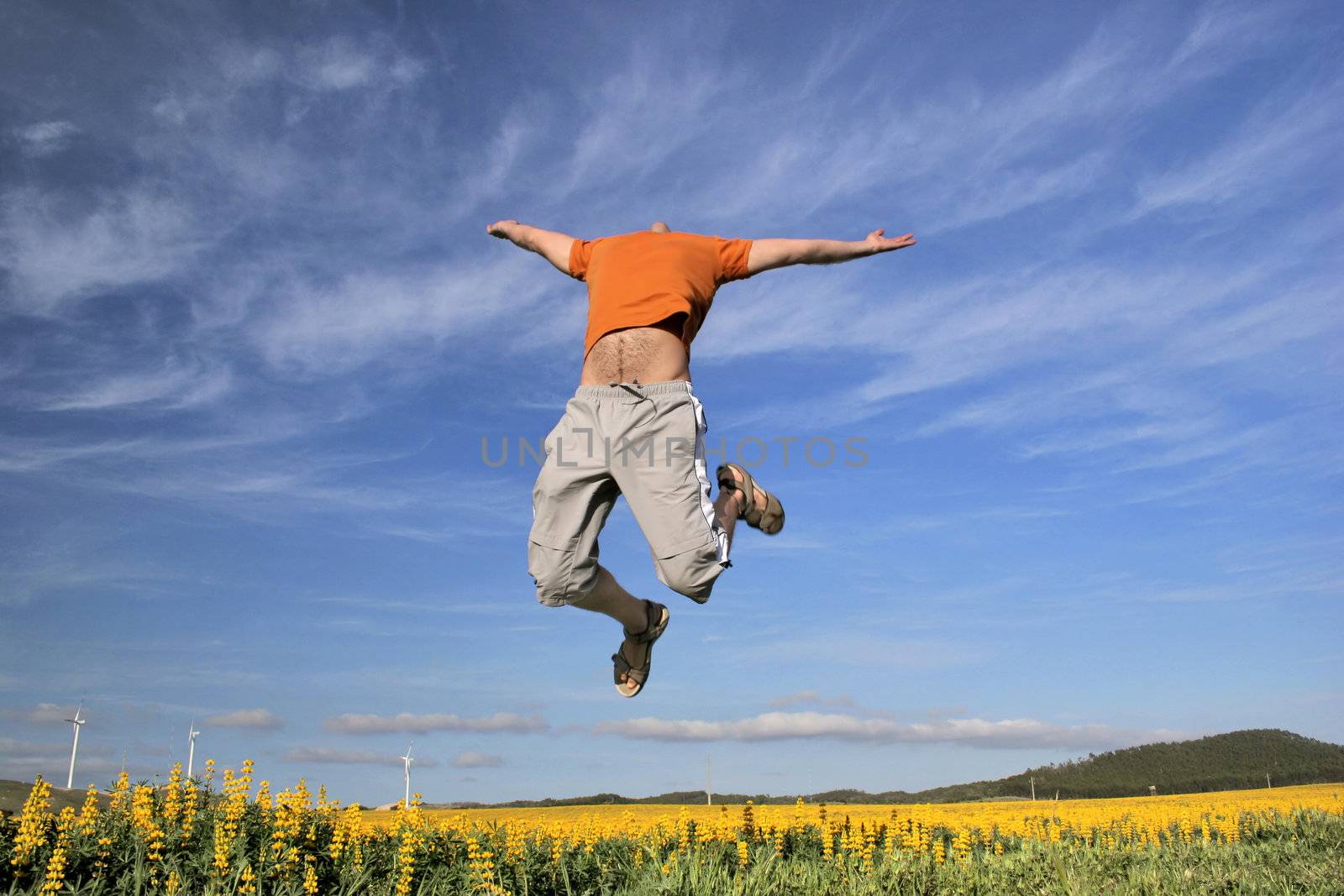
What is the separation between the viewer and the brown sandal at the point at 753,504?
20.9ft

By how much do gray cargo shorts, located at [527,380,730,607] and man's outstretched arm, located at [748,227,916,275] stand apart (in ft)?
4.23

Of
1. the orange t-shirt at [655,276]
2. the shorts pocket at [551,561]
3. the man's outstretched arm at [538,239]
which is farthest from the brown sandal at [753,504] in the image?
the man's outstretched arm at [538,239]

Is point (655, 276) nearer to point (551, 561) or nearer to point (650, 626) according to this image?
point (551, 561)

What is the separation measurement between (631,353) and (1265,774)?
139 ft

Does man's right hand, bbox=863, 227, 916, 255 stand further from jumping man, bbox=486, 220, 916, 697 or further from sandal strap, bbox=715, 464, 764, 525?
sandal strap, bbox=715, 464, 764, 525

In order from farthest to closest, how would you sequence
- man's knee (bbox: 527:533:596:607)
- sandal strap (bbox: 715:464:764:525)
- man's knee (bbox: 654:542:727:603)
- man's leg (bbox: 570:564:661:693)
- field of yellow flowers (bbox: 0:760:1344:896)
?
sandal strap (bbox: 715:464:764:525), man's leg (bbox: 570:564:661:693), man's knee (bbox: 527:533:596:607), man's knee (bbox: 654:542:727:603), field of yellow flowers (bbox: 0:760:1344:896)

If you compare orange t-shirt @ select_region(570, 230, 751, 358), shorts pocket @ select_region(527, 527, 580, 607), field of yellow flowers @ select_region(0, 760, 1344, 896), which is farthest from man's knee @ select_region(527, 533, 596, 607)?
field of yellow flowers @ select_region(0, 760, 1344, 896)

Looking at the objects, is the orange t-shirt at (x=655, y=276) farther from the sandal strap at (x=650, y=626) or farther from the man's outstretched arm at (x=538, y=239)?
the sandal strap at (x=650, y=626)

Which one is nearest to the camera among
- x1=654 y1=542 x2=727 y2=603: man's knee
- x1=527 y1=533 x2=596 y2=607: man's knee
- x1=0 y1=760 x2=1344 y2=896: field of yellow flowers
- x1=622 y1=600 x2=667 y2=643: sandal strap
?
x1=0 y1=760 x2=1344 y2=896: field of yellow flowers

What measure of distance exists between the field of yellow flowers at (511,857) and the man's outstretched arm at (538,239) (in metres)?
3.99

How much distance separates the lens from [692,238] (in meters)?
6.59

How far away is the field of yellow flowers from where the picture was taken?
533 cm

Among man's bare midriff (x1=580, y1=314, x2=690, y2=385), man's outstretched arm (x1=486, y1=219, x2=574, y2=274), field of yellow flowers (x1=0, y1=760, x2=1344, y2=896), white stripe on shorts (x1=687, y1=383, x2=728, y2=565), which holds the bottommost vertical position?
field of yellow flowers (x1=0, y1=760, x2=1344, y2=896)

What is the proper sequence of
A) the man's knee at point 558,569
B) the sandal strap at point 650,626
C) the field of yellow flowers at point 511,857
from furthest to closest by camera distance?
the sandal strap at point 650,626, the man's knee at point 558,569, the field of yellow flowers at point 511,857
